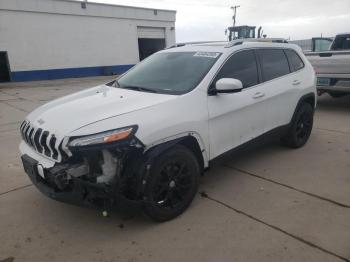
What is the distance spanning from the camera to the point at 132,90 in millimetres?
3979

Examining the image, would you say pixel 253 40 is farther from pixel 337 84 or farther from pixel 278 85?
pixel 337 84

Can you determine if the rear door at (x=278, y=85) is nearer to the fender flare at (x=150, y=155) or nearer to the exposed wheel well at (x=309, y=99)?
the exposed wheel well at (x=309, y=99)

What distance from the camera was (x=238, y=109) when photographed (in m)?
4.08

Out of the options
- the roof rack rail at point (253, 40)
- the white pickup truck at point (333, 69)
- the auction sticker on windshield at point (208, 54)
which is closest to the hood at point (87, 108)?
the auction sticker on windshield at point (208, 54)

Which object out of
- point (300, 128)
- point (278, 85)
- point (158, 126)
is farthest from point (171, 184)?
point (300, 128)

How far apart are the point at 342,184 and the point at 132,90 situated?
2.81 meters

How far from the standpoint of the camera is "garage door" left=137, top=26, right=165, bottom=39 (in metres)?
28.4

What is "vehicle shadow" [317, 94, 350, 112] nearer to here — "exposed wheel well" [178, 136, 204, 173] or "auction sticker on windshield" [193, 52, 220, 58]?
"auction sticker on windshield" [193, 52, 220, 58]

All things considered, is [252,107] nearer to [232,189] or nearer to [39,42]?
[232,189]

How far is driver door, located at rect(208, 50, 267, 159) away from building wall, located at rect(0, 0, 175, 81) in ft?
67.7

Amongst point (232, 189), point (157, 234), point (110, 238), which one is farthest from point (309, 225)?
point (110, 238)

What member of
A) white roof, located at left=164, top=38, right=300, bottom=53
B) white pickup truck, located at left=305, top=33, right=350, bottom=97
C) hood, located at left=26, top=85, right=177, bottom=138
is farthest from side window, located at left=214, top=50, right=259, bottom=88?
white pickup truck, located at left=305, top=33, right=350, bottom=97

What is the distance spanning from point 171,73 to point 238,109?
35.8 inches

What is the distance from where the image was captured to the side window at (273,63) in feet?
15.4
